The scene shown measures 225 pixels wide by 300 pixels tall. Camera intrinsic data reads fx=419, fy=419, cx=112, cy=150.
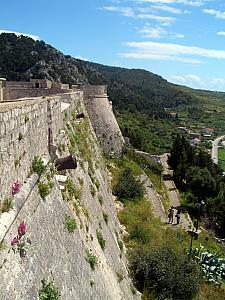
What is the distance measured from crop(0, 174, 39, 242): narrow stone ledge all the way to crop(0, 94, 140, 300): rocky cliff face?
0.02m

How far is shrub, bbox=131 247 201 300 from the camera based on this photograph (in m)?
14.0

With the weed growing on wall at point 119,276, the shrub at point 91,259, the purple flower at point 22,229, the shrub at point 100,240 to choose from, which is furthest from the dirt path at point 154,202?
the purple flower at point 22,229

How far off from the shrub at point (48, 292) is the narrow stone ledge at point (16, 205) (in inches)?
45.2

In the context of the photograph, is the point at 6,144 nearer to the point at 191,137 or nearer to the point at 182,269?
the point at 182,269

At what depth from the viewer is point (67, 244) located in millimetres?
8016

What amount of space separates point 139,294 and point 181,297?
6.17 ft

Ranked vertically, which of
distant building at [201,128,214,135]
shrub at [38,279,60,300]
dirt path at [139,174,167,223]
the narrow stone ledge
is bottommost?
distant building at [201,128,214,135]

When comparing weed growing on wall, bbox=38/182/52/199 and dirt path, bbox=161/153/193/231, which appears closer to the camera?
weed growing on wall, bbox=38/182/52/199

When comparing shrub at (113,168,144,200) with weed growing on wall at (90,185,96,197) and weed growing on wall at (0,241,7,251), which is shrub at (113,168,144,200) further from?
weed growing on wall at (0,241,7,251)

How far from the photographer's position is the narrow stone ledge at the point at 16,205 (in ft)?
17.1

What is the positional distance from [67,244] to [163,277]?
7.18 metres

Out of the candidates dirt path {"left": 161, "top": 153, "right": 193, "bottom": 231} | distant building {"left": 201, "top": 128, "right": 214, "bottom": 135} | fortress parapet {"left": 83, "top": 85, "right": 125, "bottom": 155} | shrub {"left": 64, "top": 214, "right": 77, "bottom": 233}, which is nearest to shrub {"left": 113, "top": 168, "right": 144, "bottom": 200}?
dirt path {"left": 161, "top": 153, "right": 193, "bottom": 231}

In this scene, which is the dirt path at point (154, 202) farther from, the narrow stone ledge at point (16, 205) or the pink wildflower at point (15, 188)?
the pink wildflower at point (15, 188)

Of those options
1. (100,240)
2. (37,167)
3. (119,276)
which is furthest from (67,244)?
(119,276)
